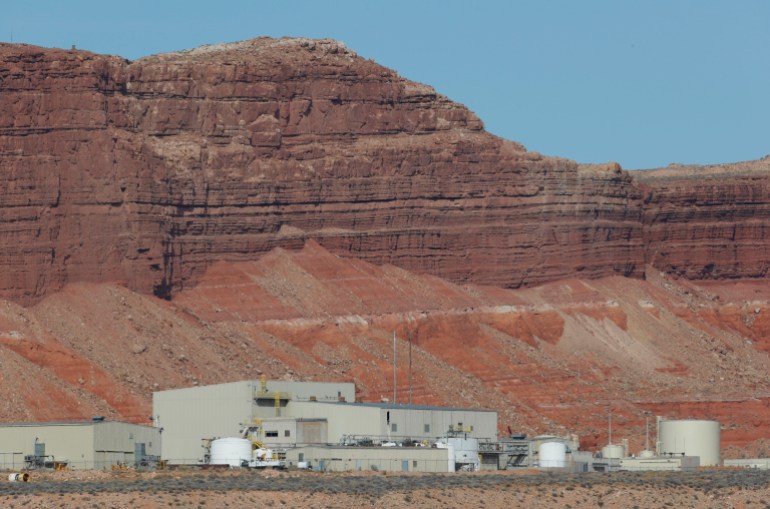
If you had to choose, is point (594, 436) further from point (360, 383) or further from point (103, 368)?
point (103, 368)

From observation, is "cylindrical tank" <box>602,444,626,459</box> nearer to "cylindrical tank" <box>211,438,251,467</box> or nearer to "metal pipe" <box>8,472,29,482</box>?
"cylindrical tank" <box>211,438,251,467</box>

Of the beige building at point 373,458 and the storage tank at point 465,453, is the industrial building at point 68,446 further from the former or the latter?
the storage tank at point 465,453

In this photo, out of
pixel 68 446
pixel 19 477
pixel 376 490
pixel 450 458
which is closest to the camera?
pixel 376 490

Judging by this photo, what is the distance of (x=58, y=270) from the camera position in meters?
Answer: 189

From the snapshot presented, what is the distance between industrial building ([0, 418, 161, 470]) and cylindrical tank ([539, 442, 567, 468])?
19.7 metres

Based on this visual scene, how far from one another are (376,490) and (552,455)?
2198cm

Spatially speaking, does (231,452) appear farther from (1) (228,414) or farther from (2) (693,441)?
(2) (693,441)

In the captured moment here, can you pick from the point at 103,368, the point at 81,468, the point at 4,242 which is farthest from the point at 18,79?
the point at 81,468

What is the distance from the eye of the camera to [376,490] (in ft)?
425

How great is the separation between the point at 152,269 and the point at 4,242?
33.1 ft

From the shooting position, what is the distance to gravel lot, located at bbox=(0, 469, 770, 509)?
12488cm

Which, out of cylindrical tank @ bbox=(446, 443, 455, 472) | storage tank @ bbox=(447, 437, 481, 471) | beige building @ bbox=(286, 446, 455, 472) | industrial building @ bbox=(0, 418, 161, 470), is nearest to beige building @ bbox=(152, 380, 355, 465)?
industrial building @ bbox=(0, 418, 161, 470)

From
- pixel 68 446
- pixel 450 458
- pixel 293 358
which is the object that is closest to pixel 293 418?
pixel 450 458

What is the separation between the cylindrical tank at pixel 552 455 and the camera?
5865 inches
